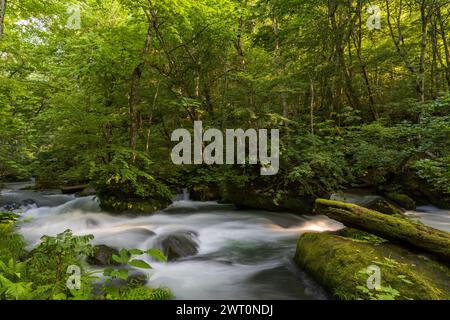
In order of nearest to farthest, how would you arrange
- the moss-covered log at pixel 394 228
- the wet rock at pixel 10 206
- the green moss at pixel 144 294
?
the green moss at pixel 144 294 < the moss-covered log at pixel 394 228 < the wet rock at pixel 10 206

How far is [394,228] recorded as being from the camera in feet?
16.0

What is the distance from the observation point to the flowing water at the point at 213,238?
509cm

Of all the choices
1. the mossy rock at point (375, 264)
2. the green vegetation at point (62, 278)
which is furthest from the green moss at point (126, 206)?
the mossy rock at point (375, 264)

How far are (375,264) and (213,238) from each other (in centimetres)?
457

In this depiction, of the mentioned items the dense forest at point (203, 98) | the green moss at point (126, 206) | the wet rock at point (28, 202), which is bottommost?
the wet rock at point (28, 202)

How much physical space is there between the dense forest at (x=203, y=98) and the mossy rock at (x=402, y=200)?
0.04 metres

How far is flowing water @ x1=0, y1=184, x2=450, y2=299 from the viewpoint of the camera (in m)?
5.09

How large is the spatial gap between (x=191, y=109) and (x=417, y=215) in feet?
30.0

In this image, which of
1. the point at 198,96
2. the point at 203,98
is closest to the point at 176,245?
the point at 198,96

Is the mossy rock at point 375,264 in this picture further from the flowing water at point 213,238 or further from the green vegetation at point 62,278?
the green vegetation at point 62,278

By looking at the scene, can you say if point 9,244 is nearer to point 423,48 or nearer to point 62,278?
point 62,278

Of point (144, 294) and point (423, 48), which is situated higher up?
point (423, 48)
